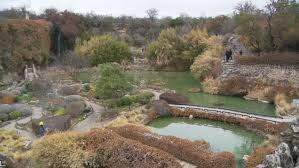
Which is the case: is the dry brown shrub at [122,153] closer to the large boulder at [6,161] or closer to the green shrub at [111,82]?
the large boulder at [6,161]

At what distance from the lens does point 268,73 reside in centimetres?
3700

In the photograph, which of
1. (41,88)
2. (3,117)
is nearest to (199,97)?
(41,88)

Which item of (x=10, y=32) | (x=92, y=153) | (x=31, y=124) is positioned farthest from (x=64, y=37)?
(x=92, y=153)

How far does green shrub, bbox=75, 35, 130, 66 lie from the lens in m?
56.2

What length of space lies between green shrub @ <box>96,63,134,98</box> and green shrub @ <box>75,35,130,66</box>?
24379 mm

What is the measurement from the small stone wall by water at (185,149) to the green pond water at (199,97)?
1244 cm

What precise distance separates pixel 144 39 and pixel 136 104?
4148 cm

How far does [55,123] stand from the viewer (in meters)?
24.9

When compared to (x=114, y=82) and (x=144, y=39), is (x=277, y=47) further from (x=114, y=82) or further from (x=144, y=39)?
(x=144, y=39)

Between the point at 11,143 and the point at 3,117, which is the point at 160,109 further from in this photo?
the point at 11,143

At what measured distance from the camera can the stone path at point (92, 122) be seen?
25.8 metres

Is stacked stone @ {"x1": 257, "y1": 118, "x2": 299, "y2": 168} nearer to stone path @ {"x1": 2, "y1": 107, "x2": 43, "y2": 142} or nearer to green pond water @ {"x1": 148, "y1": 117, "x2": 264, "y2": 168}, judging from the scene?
green pond water @ {"x1": 148, "y1": 117, "x2": 264, "y2": 168}

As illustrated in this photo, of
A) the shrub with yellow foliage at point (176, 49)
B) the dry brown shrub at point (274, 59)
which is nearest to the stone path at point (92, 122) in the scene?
the dry brown shrub at point (274, 59)

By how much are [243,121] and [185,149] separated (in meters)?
9.26
